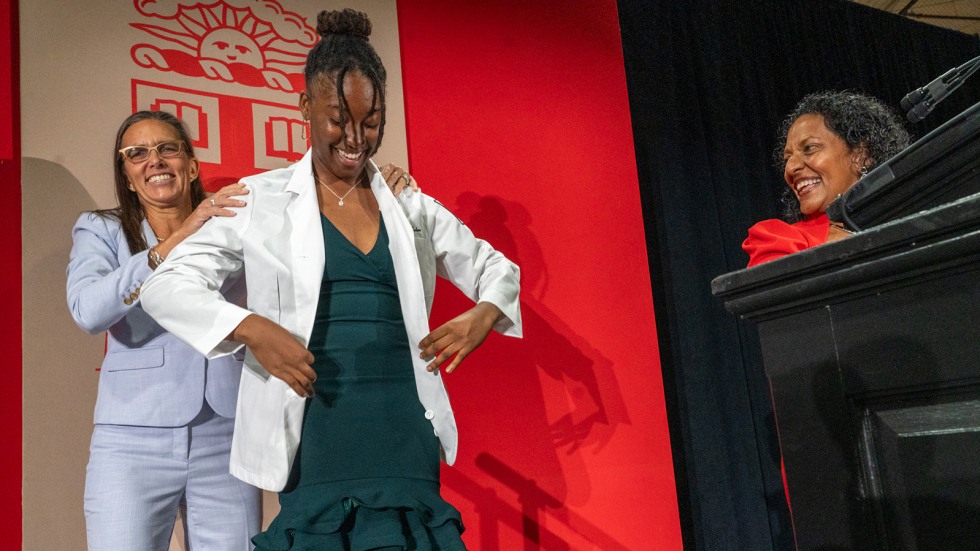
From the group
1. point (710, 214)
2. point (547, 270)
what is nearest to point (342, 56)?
point (547, 270)

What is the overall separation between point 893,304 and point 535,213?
2.31 m

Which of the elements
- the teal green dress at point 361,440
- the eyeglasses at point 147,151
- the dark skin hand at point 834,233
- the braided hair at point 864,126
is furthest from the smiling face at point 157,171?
the braided hair at point 864,126

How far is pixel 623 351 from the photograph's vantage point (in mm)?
3201

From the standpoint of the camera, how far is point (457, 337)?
1.68 meters

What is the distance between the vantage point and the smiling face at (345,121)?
178 centimetres

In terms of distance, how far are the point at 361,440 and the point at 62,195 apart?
52.6 inches

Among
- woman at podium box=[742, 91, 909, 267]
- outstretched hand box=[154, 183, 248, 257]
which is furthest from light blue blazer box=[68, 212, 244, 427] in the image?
woman at podium box=[742, 91, 909, 267]

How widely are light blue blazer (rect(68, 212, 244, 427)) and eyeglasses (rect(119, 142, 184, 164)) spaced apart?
0.85ft

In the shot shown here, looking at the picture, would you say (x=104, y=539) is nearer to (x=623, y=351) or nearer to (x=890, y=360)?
(x=890, y=360)

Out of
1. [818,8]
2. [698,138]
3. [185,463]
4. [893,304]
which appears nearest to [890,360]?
[893,304]

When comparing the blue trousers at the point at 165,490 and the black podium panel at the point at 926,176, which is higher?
the black podium panel at the point at 926,176

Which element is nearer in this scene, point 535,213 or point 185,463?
point 185,463

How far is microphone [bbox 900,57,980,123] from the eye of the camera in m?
1.33

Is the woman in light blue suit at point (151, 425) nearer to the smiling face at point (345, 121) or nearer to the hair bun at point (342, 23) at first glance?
the smiling face at point (345, 121)
